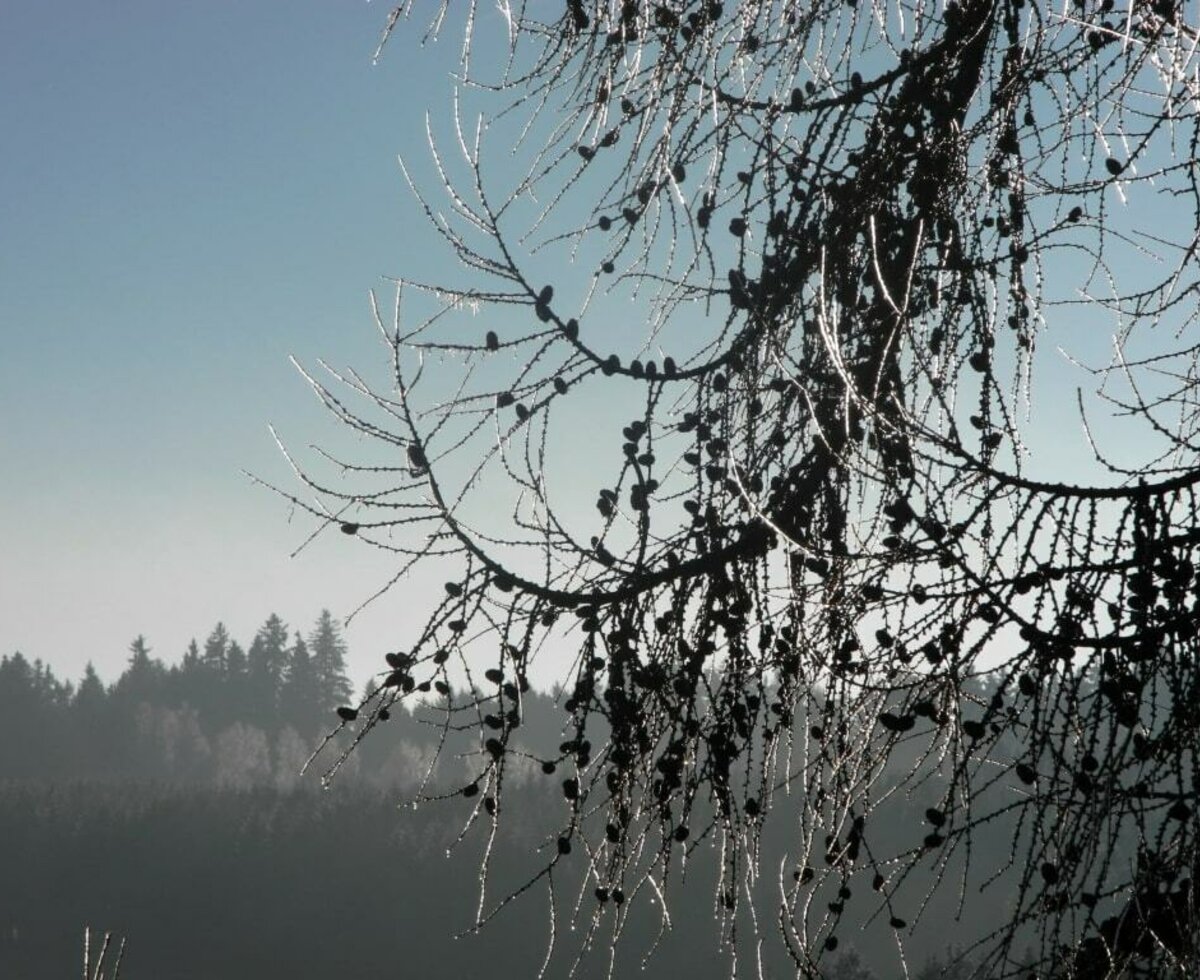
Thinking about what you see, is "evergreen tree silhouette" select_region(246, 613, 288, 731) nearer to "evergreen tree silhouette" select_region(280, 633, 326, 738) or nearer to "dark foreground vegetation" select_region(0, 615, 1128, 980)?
"evergreen tree silhouette" select_region(280, 633, 326, 738)

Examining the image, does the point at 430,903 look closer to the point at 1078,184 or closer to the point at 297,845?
the point at 297,845

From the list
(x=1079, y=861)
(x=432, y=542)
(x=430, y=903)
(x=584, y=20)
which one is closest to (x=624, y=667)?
(x=432, y=542)

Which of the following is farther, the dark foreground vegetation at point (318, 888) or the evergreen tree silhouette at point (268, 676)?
the evergreen tree silhouette at point (268, 676)

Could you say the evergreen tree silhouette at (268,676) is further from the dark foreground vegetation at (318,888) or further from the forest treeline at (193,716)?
the dark foreground vegetation at (318,888)

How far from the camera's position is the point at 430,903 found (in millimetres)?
61906

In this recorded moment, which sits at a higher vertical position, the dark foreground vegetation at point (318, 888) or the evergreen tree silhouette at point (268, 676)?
the evergreen tree silhouette at point (268, 676)

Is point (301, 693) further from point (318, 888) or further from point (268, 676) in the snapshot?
point (318, 888)

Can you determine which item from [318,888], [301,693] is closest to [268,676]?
[301,693]

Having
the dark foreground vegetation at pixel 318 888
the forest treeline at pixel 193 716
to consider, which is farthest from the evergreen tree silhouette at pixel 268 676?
the dark foreground vegetation at pixel 318 888

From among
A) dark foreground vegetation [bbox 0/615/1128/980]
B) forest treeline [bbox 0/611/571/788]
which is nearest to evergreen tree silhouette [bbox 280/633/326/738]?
forest treeline [bbox 0/611/571/788]

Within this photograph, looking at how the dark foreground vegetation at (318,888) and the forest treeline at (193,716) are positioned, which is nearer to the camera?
the dark foreground vegetation at (318,888)

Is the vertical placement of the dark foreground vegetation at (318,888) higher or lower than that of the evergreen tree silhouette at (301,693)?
lower

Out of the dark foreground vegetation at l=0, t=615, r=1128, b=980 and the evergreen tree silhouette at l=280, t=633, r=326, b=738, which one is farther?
the evergreen tree silhouette at l=280, t=633, r=326, b=738

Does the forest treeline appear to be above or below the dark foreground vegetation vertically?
above
